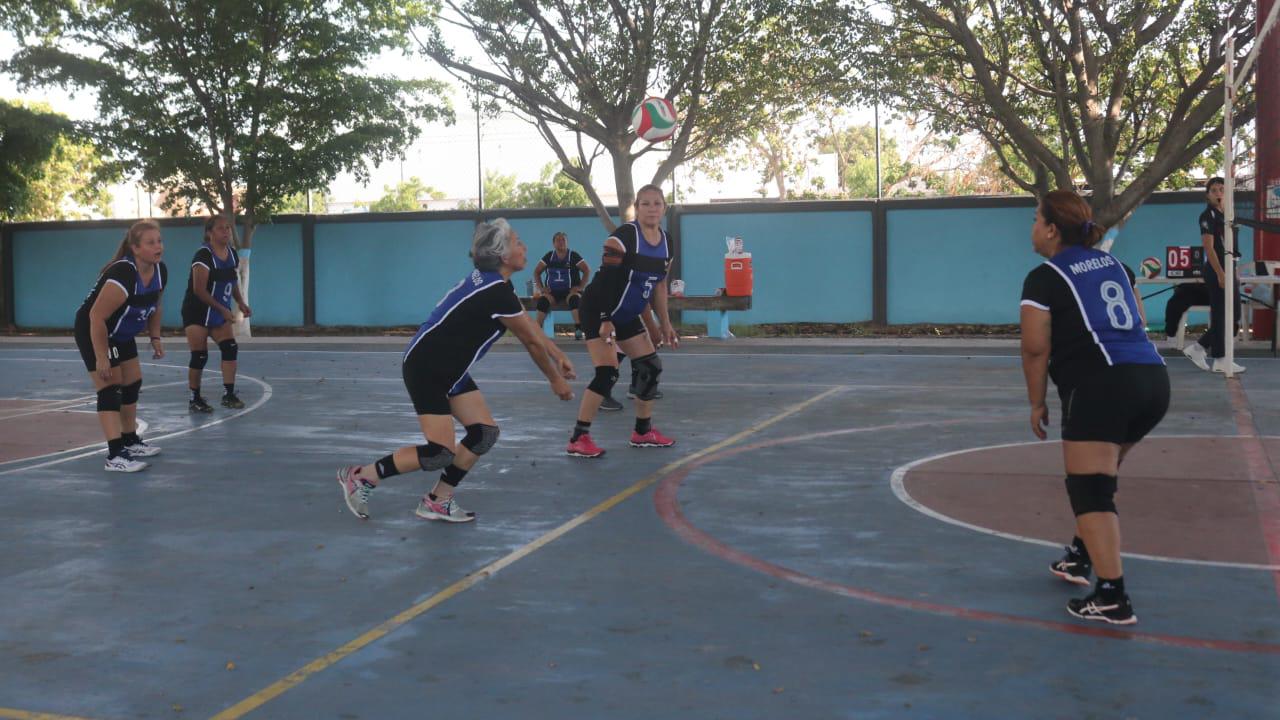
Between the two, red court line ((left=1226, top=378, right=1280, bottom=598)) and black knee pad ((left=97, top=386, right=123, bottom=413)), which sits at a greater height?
black knee pad ((left=97, top=386, right=123, bottom=413))

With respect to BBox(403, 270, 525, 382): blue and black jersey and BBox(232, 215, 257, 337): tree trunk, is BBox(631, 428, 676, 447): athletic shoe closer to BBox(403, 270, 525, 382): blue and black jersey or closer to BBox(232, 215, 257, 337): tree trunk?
BBox(403, 270, 525, 382): blue and black jersey

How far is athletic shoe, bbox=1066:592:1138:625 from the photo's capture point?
5.53 metres

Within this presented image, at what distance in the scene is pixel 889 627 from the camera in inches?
219

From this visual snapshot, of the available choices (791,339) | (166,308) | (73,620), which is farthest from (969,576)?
(166,308)

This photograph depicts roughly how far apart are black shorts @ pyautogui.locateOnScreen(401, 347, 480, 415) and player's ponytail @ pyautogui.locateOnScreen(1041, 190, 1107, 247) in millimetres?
3405

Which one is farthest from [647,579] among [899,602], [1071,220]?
[1071,220]

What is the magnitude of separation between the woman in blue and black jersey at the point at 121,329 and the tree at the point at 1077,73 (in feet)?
46.5

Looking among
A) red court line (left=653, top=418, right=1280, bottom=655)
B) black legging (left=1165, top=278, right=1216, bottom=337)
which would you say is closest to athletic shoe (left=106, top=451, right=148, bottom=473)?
red court line (left=653, top=418, right=1280, bottom=655)

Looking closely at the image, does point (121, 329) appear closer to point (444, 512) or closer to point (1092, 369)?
point (444, 512)

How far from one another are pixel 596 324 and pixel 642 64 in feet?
44.6

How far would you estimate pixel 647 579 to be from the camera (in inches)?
253

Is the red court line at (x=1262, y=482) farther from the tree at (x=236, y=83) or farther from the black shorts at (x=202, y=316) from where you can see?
the tree at (x=236, y=83)

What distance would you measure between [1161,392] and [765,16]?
59.0 ft

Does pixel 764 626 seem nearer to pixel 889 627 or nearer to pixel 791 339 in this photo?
pixel 889 627
